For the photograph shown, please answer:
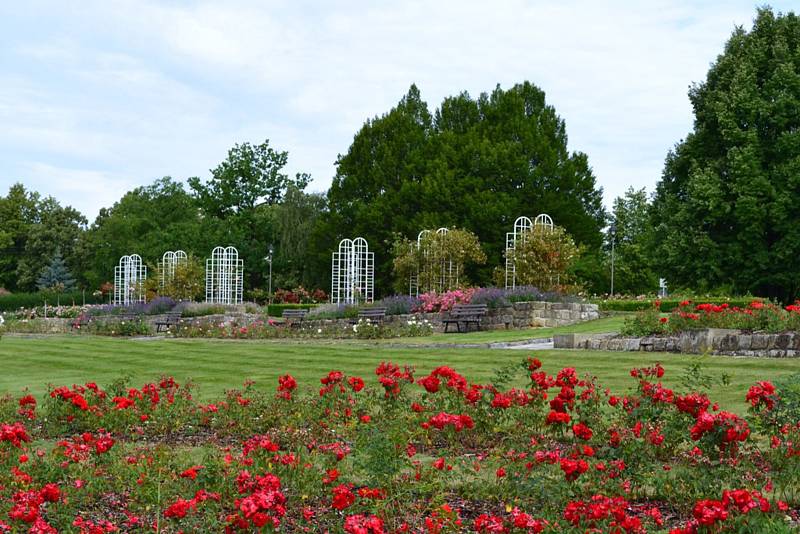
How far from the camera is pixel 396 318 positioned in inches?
848

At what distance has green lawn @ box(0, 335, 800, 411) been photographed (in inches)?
377

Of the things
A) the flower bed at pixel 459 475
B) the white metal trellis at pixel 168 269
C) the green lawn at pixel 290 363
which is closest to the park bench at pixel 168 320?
the white metal trellis at pixel 168 269

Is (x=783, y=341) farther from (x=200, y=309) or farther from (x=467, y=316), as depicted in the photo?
(x=200, y=309)

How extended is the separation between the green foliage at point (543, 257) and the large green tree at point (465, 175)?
11055 millimetres

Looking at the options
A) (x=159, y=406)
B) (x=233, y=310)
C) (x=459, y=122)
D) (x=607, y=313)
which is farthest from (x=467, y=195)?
(x=159, y=406)

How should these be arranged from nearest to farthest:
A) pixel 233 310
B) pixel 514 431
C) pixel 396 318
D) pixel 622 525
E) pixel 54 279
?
1. pixel 622 525
2. pixel 514 431
3. pixel 396 318
4. pixel 233 310
5. pixel 54 279

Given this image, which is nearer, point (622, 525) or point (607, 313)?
point (622, 525)

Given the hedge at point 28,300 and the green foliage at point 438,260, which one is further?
the hedge at point 28,300

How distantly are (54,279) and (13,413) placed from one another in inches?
2203

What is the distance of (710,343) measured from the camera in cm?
1162

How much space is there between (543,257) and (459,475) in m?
18.2

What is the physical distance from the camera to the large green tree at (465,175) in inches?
1389

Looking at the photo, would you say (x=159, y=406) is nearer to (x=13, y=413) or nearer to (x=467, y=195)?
(x=13, y=413)

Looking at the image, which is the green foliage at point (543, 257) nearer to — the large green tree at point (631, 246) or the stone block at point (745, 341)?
the stone block at point (745, 341)
